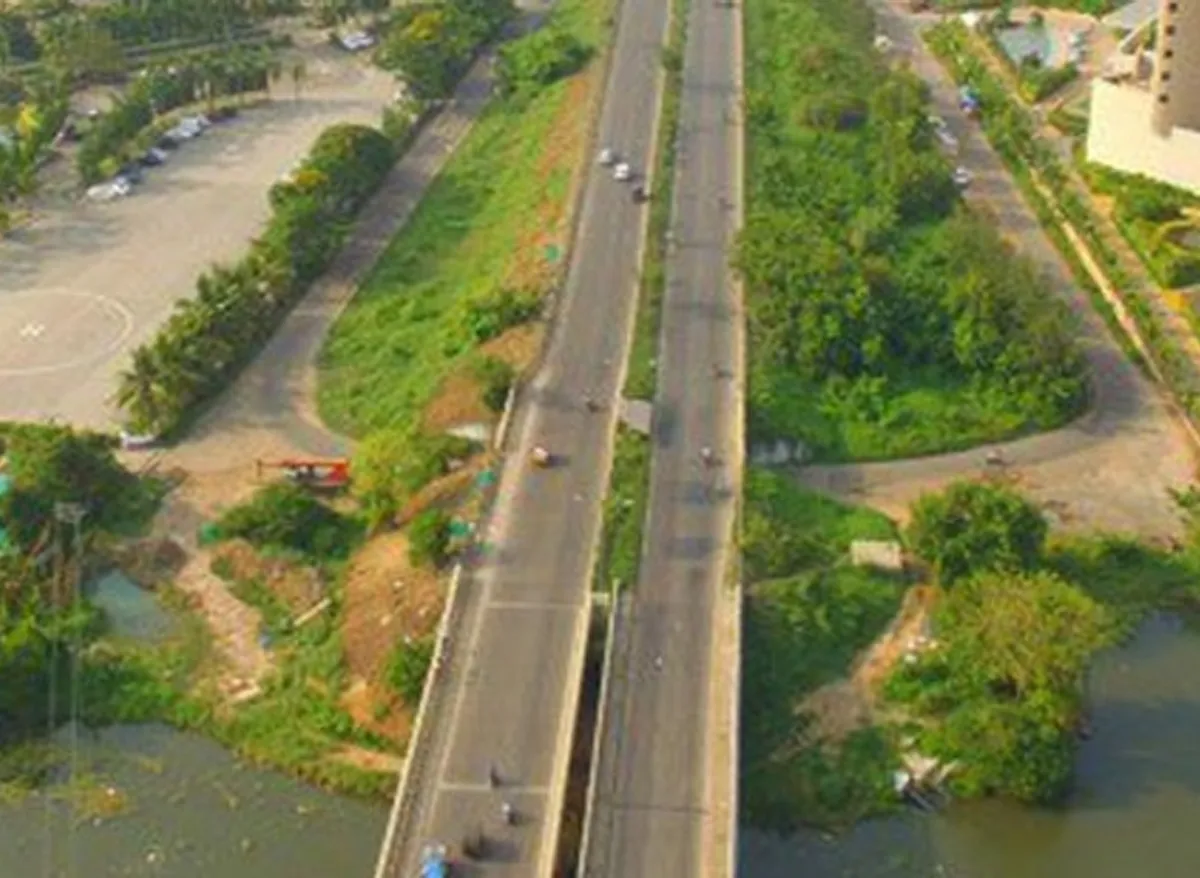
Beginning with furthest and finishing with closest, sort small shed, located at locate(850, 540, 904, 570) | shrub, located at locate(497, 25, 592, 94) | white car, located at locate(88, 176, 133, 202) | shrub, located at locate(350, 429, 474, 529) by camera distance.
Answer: shrub, located at locate(497, 25, 592, 94)
white car, located at locate(88, 176, 133, 202)
shrub, located at locate(350, 429, 474, 529)
small shed, located at locate(850, 540, 904, 570)

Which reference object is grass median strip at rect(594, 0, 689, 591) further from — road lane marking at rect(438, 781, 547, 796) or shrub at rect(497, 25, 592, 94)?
shrub at rect(497, 25, 592, 94)

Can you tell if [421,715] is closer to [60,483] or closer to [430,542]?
[430,542]

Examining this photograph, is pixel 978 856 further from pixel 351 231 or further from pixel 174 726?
pixel 351 231

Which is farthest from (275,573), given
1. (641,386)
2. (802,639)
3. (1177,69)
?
(1177,69)

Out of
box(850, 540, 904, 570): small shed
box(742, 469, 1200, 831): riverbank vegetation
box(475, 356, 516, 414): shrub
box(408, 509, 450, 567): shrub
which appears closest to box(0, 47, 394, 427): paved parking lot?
box(475, 356, 516, 414): shrub

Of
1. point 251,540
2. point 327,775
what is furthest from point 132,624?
point 327,775
